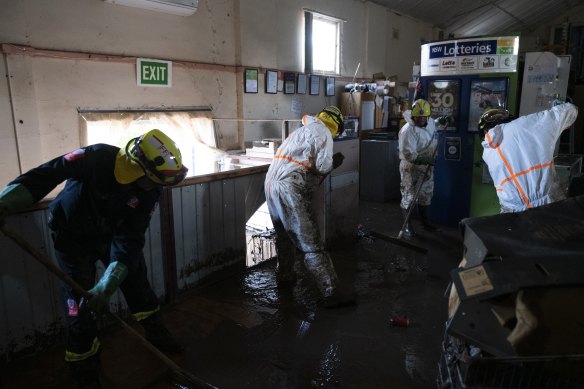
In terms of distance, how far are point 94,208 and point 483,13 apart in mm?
13601

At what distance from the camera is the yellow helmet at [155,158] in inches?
95.0

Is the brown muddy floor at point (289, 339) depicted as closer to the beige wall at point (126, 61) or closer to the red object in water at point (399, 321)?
the red object in water at point (399, 321)

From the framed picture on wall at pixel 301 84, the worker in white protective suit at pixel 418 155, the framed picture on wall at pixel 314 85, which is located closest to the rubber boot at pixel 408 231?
the worker in white protective suit at pixel 418 155

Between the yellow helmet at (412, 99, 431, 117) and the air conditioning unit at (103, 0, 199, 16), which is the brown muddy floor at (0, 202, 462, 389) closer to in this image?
the yellow helmet at (412, 99, 431, 117)

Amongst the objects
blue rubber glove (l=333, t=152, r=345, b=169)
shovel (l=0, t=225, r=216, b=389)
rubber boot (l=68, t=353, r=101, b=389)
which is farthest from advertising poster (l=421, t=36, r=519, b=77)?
rubber boot (l=68, t=353, r=101, b=389)

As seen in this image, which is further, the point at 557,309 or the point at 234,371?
the point at 234,371

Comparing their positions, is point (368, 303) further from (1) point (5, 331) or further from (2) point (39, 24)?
(2) point (39, 24)

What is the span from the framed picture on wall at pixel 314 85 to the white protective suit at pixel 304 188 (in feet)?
15.2

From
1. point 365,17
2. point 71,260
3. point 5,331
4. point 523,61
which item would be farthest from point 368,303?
point 365,17

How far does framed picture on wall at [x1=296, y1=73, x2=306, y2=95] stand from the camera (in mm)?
8047

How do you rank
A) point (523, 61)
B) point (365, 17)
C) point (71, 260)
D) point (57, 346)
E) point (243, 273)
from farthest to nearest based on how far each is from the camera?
point (365, 17)
point (523, 61)
point (243, 273)
point (57, 346)
point (71, 260)

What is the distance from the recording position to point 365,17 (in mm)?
9742

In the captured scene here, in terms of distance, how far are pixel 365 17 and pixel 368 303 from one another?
8.06 m

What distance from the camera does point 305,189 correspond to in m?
3.85
